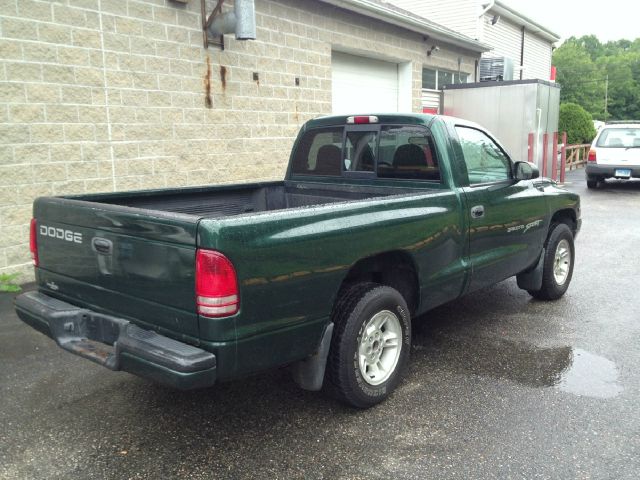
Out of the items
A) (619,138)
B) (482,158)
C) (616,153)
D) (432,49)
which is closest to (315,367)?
(482,158)

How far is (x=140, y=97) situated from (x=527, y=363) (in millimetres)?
5593

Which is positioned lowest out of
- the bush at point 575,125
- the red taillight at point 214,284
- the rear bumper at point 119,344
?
the rear bumper at point 119,344

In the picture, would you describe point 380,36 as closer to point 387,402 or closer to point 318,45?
point 318,45

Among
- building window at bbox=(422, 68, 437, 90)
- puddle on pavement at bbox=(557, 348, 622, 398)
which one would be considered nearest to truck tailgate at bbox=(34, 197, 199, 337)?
puddle on pavement at bbox=(557, 348, 622, 398)

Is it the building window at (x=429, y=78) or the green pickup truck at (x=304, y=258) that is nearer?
the green pickup truck at (x=304, y=258)

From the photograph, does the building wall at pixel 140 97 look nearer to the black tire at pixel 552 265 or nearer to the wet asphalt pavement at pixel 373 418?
the wet asphalt pavement at pixel 373 418

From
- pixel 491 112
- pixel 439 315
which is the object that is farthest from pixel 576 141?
pixel 439 315

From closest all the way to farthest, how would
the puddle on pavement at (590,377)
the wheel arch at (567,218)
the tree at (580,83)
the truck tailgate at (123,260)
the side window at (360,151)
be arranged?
1. the truck tailgate at (123,260)
2. the puddle on pavement at (590,377)
3. the side window at (360,151)
4. the wheel arch at (567,218)
5. the tree at (580,83)

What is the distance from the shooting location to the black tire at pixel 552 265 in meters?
5.56

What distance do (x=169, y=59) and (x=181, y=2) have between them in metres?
0.77

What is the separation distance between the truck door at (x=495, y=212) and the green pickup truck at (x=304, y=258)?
0.06 feet

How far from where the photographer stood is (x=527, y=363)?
4266 millimetres

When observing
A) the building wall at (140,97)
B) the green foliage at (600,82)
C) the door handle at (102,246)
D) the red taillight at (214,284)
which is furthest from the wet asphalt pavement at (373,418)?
the green foliage at (600,82)

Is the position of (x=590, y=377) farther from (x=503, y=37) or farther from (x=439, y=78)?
(x=503, y=37)
